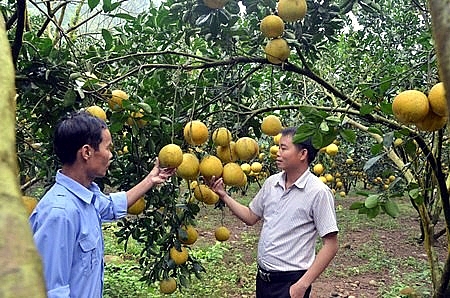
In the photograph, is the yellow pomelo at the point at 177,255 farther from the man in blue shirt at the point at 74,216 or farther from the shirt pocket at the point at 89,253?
the shirt pocket at the point at 89,253

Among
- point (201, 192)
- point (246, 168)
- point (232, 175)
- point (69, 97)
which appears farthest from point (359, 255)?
point (69, 97)

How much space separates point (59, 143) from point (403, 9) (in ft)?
13.6

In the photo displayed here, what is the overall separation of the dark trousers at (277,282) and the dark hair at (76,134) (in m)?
1.08

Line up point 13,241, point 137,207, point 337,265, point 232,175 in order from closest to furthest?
point 13,241, point 232,175, point 137,207, point 337,265

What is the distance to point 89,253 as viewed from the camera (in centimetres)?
154

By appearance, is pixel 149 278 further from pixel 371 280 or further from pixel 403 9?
pixel 403 9

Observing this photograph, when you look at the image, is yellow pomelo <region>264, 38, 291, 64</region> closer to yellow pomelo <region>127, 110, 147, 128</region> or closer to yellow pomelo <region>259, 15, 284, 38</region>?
yellow pomelo <region>259, 15, 284, 38</region>

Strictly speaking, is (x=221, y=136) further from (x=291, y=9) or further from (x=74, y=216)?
(x=74, y=216)

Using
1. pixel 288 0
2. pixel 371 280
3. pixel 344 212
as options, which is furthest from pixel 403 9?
pixel 344 212

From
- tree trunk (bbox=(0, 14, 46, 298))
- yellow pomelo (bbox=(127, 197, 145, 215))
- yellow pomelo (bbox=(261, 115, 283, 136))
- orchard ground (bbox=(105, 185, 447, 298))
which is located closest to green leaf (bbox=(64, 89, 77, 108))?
yellow pomelo (bbox=(127, 197, 145, 215))

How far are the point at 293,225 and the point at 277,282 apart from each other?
26 cm

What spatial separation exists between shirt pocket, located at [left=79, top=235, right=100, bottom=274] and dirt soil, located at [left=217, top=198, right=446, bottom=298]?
10.5 feet

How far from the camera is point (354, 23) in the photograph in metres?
5.32

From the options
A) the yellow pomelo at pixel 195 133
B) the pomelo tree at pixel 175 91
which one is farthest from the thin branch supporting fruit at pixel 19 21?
the yellow pomelo at pixel 195 133
